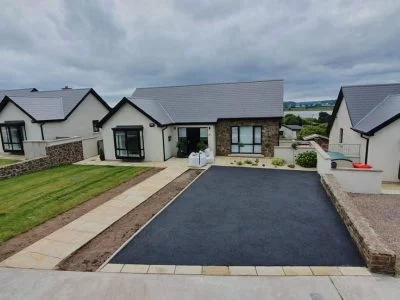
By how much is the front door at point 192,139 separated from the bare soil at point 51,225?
8683 mm

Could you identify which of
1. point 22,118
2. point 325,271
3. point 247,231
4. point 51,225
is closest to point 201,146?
point 247,231

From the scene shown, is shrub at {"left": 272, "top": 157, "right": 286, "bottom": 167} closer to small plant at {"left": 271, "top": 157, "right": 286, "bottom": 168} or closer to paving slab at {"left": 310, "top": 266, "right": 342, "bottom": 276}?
small plant at {"left": 271, "top": 157, "right": 286, "bottom": 168}

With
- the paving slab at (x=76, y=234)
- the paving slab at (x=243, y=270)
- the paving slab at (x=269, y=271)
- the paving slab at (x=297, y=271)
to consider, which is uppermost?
the paving slab at (x=76, y=234)

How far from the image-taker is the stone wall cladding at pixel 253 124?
19747 millimetres

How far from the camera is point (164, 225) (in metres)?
8.71

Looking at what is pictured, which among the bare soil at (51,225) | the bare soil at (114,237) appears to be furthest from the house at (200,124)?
the bare soil at (114,237)

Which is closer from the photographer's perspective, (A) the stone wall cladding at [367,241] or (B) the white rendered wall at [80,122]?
(A) the stone wall cladding at [367,241]

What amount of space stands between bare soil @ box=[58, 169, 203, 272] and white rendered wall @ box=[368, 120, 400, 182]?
12.1m

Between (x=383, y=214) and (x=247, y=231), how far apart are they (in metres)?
6.18

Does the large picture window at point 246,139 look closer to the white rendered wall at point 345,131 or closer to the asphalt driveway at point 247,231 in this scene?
the white rendered wall at point 345,131

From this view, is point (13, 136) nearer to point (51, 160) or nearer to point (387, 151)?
point (51, 160)

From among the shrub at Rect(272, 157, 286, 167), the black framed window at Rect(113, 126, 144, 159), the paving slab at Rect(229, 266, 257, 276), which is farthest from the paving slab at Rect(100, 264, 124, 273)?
the black framed window at Rect(113, 126, 144, 159)

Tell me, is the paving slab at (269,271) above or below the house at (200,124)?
below

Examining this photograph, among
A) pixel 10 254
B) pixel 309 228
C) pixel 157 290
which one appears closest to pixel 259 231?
pixel 309 228
